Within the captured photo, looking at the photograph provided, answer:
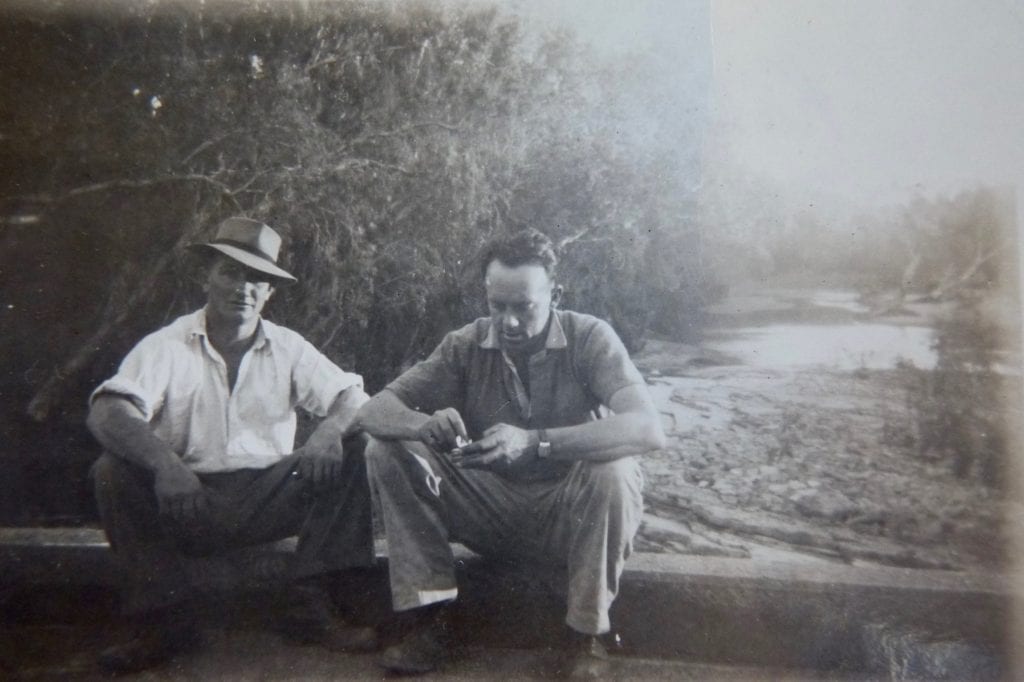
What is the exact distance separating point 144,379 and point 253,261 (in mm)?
577

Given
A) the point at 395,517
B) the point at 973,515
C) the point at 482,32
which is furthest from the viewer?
the point at 482,32

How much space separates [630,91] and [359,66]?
106cm

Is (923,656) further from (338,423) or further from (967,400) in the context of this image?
(338,423)

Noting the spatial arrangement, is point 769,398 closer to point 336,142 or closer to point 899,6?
point 899,6

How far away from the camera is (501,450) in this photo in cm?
263

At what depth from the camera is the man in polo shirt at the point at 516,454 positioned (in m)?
2.58

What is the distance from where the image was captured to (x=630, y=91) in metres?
3.00

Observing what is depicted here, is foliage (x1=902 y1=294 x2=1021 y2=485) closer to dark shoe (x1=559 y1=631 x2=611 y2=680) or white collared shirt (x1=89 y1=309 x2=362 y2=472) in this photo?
dark shoe (x1=559 y1=631 x2=611 y2=680)

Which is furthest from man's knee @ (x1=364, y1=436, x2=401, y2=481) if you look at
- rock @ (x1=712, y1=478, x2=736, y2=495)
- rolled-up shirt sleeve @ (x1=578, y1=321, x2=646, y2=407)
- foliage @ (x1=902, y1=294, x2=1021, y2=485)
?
foliage @ (x1=902, y1=294, x2=1021, y2=485)

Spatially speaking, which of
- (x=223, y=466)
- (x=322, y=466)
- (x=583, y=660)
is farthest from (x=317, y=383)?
(x=583, y=660)

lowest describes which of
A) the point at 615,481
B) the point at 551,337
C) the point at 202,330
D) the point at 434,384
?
the point at 615,481

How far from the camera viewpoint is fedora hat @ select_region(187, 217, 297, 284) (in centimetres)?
296

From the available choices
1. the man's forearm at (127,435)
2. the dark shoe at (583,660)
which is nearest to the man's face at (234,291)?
the man's forearm at (127,435)

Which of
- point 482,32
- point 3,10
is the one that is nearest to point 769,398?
point 482,32
